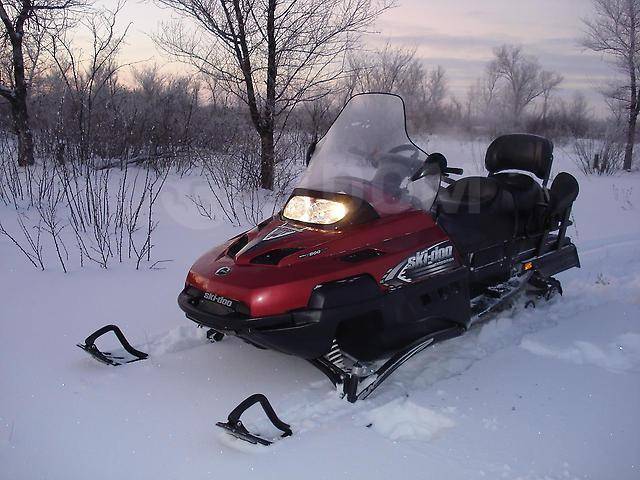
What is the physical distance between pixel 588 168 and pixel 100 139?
11.9 metres

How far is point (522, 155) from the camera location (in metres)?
3.99

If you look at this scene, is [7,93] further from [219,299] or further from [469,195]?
[469,195]

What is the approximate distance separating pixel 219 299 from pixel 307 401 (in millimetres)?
621

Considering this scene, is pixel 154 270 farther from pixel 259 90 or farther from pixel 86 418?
pixel 259 90

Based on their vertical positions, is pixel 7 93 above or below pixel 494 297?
above

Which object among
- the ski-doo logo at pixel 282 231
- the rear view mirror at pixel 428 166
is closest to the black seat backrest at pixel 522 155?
the rear view mirror at pixel 428 166

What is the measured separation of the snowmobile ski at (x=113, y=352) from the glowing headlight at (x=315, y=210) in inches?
42.4

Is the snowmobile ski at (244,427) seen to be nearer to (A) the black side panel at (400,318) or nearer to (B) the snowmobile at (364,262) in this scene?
(B) the snowmobile at (364,262)

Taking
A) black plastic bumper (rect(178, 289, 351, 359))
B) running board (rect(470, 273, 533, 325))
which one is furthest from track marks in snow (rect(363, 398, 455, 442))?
running board (rect(470, 273, 533, 325))

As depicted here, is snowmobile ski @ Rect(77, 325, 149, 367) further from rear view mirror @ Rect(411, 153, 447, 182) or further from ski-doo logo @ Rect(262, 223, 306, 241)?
rear view mirror @ Rect(411, 153, 447, 182)

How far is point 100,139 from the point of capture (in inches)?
345

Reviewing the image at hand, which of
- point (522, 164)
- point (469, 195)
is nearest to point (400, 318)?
point (469, 195)

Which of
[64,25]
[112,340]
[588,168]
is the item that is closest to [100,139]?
[64,25]

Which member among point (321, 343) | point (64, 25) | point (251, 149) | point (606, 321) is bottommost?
point (606, 321)
